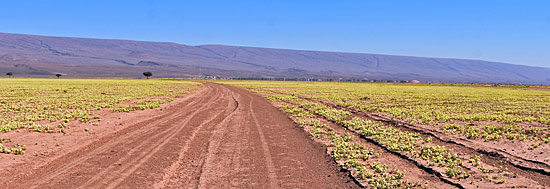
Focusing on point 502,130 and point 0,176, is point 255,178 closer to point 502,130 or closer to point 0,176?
point 0,176

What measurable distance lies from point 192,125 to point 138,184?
30.3 ft

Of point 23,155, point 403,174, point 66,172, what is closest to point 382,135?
point 403,174

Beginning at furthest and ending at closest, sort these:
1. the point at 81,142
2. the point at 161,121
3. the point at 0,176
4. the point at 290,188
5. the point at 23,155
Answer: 1. the point at 161,121
2. the point at 81,142
3. the point at 23,155
4. the point at 0,176
5. the point at 290,188

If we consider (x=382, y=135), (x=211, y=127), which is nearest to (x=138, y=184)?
(x=211, y=127)

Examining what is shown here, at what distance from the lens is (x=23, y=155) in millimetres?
11414

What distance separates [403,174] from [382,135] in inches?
231

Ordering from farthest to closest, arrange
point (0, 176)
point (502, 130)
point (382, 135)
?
1. point (502, 130)
2. point (382, 135)
3. point (0, 176)

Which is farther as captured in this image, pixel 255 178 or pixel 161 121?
pixel 161 121

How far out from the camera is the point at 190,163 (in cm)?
1077

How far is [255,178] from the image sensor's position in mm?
9406

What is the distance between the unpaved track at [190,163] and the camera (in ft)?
29.6

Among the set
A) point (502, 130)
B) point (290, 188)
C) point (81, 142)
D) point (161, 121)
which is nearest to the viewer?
point (290, 188)

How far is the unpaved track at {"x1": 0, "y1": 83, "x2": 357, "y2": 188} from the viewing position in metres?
9.02

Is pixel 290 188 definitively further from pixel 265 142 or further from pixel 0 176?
pixel 0 176
